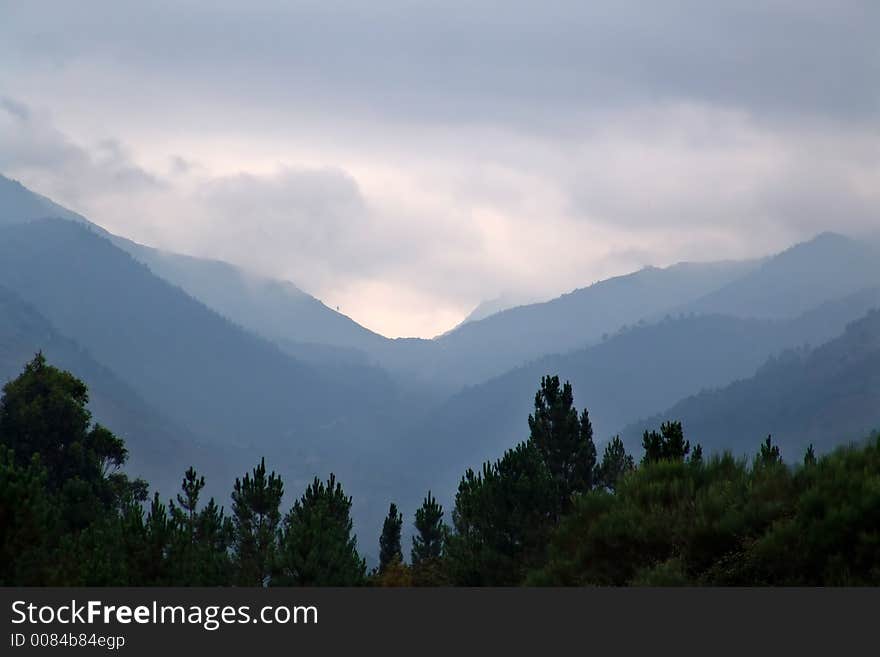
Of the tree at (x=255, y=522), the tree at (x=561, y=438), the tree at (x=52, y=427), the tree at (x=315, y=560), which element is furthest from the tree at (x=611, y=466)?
the tree at (x=52, y=427)

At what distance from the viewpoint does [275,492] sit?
5519cm

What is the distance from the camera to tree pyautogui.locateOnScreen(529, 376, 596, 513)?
2453 inches

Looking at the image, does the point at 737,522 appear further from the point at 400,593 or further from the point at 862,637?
the point at 400,593

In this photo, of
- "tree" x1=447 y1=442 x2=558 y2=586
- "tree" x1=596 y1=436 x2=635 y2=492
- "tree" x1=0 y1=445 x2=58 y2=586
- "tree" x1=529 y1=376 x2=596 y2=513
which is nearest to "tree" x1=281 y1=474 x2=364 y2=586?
"tree" x1=447 y1=442 x2=558 y2=586

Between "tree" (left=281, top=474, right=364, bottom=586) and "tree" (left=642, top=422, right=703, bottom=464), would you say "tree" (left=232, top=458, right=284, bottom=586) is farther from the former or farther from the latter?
"tree" (left=642, top=422, right=703, bottom=464)

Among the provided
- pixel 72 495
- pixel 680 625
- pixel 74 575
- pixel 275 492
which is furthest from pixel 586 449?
pixel 680 625

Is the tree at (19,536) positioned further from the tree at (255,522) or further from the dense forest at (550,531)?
the tree at (255,522)

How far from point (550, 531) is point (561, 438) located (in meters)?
24.2

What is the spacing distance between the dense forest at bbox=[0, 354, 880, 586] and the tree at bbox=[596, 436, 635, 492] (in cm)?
292

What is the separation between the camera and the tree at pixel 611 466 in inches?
2527

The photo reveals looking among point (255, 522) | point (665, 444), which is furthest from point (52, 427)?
point (665, 444)

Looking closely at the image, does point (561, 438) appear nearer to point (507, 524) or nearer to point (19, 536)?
point (507, 524)

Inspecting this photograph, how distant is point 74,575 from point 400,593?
1482 centimetres

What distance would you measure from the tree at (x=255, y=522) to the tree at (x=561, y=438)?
16492 mm
